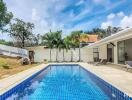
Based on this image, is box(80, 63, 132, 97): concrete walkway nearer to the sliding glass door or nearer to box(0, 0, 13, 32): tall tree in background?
the sliding glass door

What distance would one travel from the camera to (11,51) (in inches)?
1219

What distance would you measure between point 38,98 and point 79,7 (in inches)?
742

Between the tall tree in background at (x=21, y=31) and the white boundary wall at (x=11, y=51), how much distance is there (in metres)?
10.9

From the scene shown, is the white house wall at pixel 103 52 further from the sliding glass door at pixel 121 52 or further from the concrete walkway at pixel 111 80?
the concrete walkway at pixel 111 80

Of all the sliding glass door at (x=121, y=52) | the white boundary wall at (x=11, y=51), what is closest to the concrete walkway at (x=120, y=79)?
the sliding glass door at (x=121, y=52)

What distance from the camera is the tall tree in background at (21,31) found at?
42.7 meters

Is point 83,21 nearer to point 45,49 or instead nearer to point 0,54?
point 45,49

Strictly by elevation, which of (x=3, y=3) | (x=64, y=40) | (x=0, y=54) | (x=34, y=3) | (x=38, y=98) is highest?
(x=3, y=3)

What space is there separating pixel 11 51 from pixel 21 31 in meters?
13.0

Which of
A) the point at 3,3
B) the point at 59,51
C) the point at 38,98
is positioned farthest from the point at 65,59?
the point at 38,98

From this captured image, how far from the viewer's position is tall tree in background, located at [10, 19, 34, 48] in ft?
140

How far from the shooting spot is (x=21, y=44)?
143 feet

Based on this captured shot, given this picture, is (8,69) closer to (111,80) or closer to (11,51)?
(111,80)

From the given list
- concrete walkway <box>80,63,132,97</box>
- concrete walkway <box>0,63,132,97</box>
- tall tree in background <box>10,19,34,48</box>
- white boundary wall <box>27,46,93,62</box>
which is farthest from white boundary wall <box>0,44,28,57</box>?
concrete walkway <box>80,63,132,97</box>
